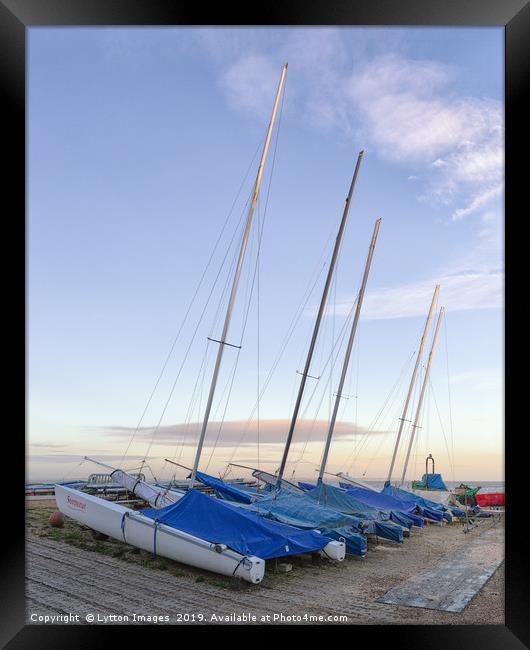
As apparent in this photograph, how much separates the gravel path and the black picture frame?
645 millimetres

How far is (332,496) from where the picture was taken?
29.7 ft

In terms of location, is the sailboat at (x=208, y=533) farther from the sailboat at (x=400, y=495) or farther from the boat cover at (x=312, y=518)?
the sailboat at (x=400, y=495)

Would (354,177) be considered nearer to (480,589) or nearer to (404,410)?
(480,589)

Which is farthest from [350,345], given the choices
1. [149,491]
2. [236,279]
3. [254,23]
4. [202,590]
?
[254,23]

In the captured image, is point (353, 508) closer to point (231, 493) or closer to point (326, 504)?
point (326, 504)

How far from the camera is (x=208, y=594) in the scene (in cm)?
542

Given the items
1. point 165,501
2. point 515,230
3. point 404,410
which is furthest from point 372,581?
point 404,410

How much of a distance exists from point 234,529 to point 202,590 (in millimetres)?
792

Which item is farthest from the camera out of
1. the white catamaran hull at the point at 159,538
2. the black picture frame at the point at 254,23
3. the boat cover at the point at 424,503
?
the boat cover at the point at 424,503

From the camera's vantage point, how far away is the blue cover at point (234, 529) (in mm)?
6027

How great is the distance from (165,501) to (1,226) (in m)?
6.14

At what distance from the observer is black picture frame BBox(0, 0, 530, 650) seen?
3564 millimetres

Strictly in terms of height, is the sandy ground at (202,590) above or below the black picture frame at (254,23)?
below

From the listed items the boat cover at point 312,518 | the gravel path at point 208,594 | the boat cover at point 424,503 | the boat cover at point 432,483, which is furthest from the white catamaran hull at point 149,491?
the boat cover at point 432,483
